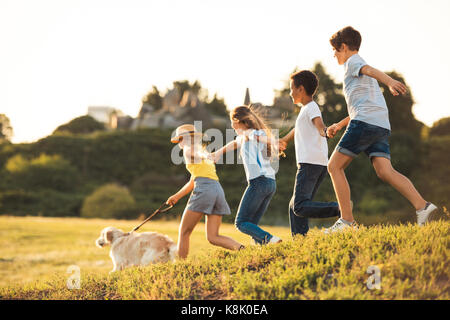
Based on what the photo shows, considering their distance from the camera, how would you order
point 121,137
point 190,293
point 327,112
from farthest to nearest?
point 121,137 < point 327,112 < point 190,293

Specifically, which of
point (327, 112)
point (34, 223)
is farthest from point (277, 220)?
point (34, 223)

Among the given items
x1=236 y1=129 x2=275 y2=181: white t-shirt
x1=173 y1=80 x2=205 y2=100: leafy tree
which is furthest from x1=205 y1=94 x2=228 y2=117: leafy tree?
x1=236 y1=129 x2=275 y2=181: white t-shirt

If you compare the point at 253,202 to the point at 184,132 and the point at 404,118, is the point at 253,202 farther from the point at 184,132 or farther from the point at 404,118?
the point at 404,118

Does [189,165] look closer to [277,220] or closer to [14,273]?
[14,273]

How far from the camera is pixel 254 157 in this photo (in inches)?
237

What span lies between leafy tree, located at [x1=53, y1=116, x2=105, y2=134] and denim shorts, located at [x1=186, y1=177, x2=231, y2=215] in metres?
33.7

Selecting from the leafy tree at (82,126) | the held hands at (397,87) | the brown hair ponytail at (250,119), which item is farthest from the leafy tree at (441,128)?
the leafy tree at (82,126)

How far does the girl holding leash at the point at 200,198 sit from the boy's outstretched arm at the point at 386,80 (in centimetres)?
232

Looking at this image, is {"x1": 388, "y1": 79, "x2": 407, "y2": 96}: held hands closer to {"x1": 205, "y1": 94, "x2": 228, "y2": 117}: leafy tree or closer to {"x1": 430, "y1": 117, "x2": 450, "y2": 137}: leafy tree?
{"x1": 430, "y1": 117, "x2": 450, "y2": 137}: leafy tree

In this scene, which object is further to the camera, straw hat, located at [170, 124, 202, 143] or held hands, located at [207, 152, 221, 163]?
straw hat, located at [170, 124, 202, 143]

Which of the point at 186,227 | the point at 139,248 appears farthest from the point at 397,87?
the point at 139,248

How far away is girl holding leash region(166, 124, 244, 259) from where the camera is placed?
20.1 feet
